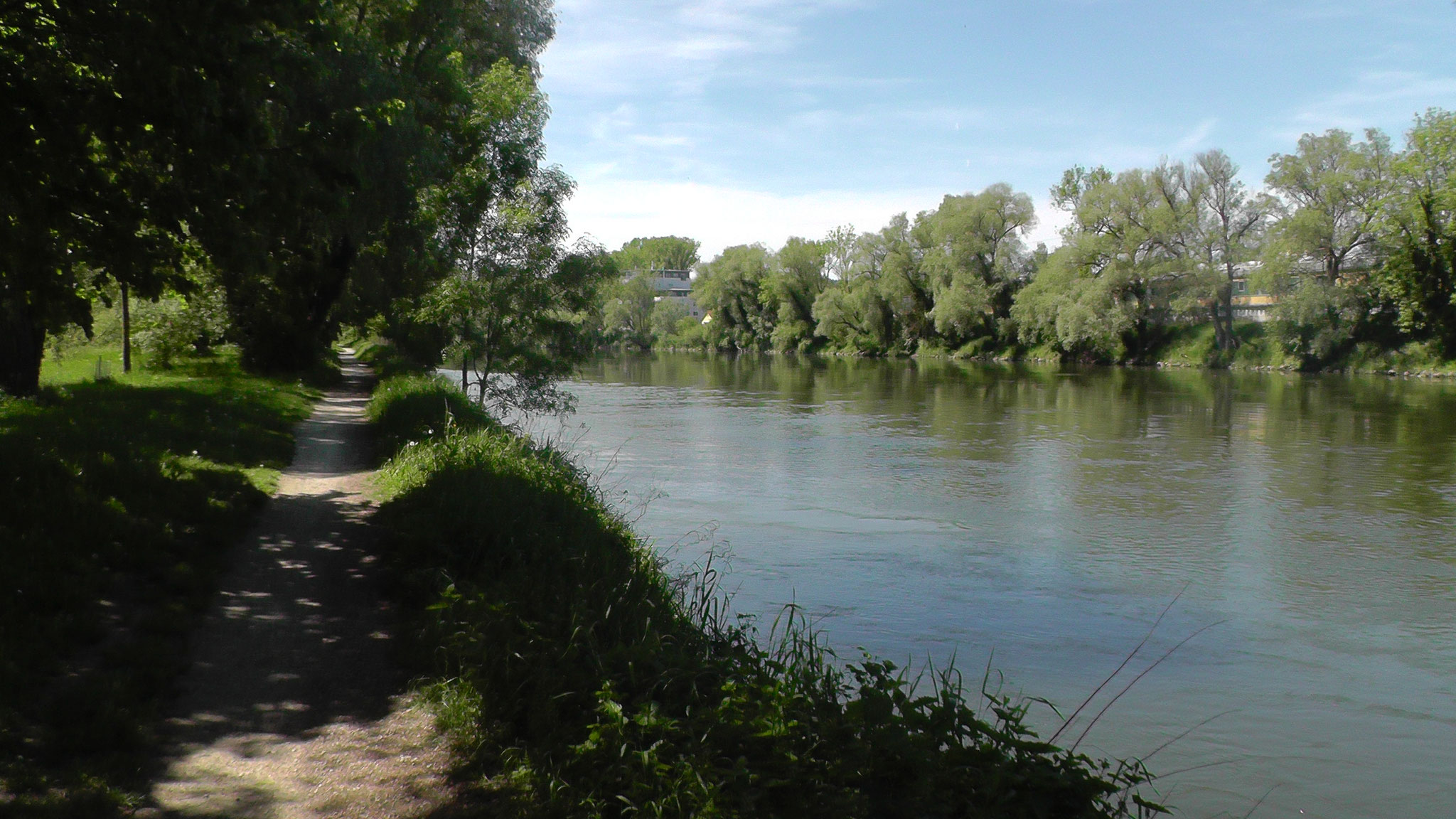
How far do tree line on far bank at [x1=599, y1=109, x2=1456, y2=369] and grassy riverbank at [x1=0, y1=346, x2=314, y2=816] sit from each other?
55.9 feet

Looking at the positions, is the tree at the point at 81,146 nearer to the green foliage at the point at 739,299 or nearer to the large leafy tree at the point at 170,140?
the large leafy tree at the point at 170,140

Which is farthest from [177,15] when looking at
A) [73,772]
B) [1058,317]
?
[1058,317]

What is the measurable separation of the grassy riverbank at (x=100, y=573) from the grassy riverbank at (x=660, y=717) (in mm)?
1423

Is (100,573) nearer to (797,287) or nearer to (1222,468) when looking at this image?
(1222,468)

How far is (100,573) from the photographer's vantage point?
6.76m

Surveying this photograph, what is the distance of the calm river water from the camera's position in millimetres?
7635

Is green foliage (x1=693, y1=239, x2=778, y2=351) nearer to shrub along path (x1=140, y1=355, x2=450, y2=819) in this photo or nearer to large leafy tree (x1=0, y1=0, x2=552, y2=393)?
large leafy tree (x1=0, y1=0, x2=552, y2=393)

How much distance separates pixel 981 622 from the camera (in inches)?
397

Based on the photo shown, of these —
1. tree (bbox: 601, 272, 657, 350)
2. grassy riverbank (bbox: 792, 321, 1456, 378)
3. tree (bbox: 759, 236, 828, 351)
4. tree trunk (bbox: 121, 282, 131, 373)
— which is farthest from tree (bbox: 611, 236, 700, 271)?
tree trunk (bbox: 121, 282, 131, 373)

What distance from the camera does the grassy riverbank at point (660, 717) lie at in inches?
169

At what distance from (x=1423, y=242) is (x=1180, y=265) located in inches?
442

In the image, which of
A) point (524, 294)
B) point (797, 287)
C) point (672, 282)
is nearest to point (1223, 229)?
point (797, 287)

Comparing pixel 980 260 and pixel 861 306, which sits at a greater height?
pixel 980 260

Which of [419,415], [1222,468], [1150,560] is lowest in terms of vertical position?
[1150,560]
